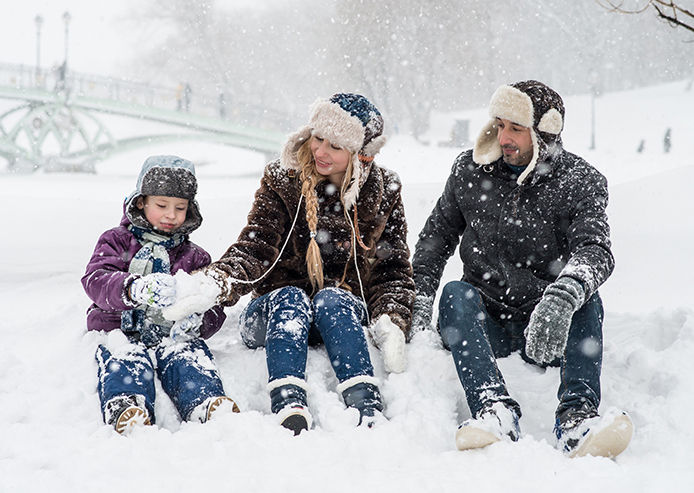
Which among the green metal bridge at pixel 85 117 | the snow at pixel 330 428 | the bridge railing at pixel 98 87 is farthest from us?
the bridge railing at pixel 98 87

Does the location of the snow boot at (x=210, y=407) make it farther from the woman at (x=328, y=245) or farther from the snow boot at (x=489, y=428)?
the snow boot at (x=489, y=428)

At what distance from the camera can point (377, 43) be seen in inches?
1164

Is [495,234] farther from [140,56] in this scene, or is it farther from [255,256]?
[140,56]

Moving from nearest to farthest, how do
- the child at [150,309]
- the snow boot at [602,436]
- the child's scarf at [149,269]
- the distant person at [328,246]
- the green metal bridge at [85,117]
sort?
the snow boot at [602,436] → the child at [150,309] → the distant person at [328,246] → the child's scarf at [149,269] → the green metal bridge at [85,117]

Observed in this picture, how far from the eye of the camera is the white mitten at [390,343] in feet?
9.31

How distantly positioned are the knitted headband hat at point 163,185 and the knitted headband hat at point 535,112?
155 centimetres

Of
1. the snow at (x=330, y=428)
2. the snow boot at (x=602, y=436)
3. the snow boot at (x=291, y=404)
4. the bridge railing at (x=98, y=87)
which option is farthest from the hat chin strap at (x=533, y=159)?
the bridge railing at (x=98, y=87)

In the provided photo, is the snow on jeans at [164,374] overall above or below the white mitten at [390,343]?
below

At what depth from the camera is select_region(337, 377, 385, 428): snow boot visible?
2.48 m

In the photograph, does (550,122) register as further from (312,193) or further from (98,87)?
(98,87)

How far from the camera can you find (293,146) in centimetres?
306

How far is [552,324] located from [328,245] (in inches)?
46.9

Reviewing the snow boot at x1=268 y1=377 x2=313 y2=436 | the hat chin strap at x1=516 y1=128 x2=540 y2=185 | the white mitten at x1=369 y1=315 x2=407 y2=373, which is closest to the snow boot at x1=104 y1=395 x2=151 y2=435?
the snow boot at x1=268 y1=377 x2=313 y2=436

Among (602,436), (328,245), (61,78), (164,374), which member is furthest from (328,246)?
(61,78)
